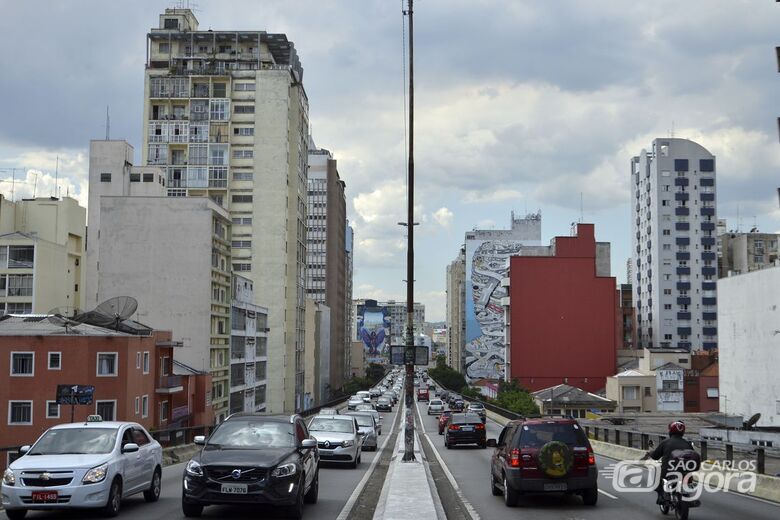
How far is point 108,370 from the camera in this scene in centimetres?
4653

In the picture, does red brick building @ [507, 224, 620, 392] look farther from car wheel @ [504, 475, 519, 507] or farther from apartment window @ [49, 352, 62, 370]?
car wheel @ [504, 475, 519, 507]

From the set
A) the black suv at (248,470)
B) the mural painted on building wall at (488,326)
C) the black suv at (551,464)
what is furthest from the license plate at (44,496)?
the mural painted on building wall at (488,326)

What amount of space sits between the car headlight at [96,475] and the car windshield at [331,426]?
13.0 m

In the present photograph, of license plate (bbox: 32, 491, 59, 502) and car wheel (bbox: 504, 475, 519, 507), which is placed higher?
license plate (bbox: 32, 491, 59, 502)

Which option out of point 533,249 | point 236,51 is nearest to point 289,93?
point 236,51

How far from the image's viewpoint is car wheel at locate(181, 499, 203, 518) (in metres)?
12.9

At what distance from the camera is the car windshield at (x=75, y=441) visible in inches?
532

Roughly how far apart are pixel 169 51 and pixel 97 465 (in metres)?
94.3

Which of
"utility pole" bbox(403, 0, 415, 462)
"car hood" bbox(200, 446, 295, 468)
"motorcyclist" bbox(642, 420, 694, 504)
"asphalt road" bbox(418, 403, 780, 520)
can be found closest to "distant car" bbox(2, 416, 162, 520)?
"car hood" bbox(200, 446, 295, 468)

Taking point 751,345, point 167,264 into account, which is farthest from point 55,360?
point 751,345

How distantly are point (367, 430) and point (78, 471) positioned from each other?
73.1ft

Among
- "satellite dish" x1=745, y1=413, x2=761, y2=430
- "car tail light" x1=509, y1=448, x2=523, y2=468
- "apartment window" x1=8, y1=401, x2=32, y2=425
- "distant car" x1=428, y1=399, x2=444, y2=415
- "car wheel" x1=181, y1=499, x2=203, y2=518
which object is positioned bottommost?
"distant car" x1=428, y1=399, x2=444, y2=415

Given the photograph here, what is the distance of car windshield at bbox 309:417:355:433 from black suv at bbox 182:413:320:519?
11.6 m

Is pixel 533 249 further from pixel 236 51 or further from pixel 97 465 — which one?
pixel 97 465
